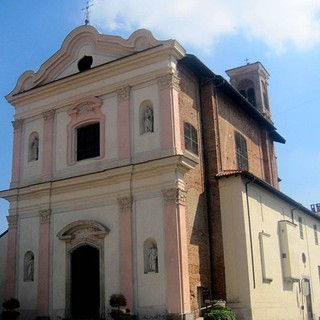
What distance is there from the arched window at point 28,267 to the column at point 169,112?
7189mm

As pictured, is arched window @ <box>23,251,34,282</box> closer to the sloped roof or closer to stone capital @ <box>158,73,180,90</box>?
the sloped roof

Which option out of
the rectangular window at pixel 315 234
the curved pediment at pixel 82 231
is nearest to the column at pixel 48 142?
the curved pediment at pixel 82 231

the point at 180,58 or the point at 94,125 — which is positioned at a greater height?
the point at 180,58

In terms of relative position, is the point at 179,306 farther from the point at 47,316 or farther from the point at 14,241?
the point at 14,241

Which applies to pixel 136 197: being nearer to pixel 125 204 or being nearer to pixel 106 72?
pixel 125 204

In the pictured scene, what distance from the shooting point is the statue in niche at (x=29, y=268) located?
20587 mm

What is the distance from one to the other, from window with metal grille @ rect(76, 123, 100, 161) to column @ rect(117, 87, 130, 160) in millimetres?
1307

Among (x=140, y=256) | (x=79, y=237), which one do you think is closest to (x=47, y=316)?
Result: (x=79, y=237)

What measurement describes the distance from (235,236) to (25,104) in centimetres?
1091

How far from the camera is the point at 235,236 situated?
62.4 ft

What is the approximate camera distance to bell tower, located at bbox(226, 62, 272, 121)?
31.4 m

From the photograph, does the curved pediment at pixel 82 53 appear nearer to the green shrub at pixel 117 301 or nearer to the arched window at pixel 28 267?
the arched window at pixel 28 267

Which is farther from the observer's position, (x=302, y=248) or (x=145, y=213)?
(x=302, y=248)

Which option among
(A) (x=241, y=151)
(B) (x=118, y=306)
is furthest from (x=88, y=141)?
(A) (x=241, y=151)
